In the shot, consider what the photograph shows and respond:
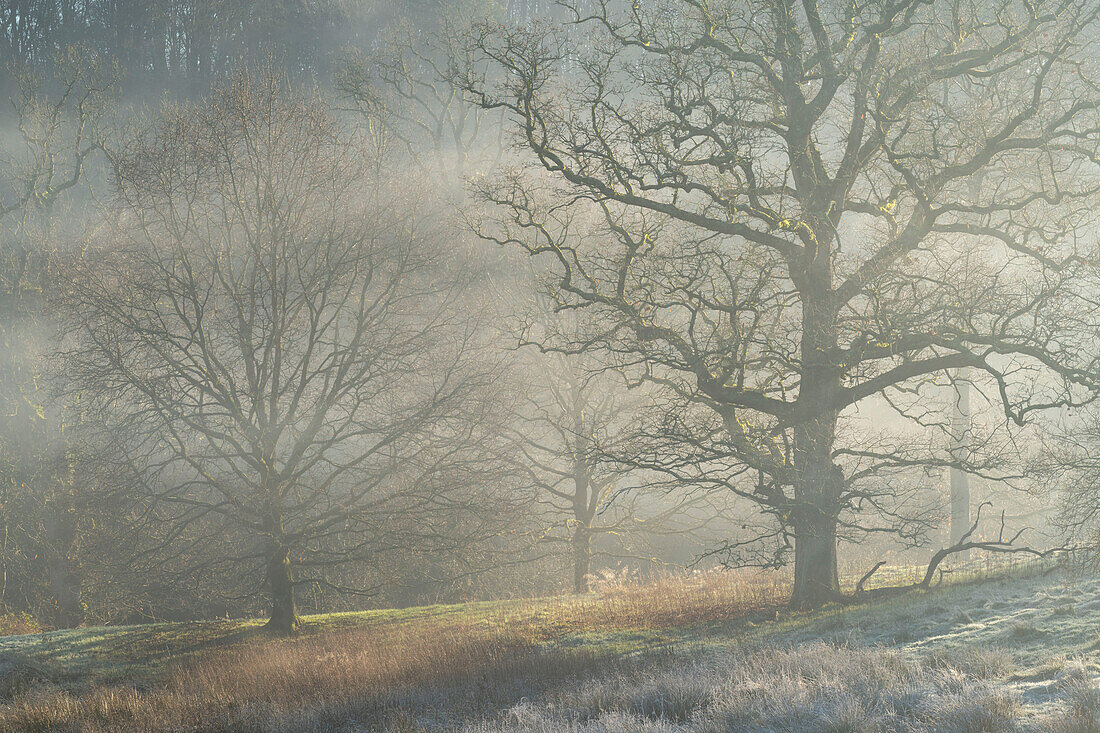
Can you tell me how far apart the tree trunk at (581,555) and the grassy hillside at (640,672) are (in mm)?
6261

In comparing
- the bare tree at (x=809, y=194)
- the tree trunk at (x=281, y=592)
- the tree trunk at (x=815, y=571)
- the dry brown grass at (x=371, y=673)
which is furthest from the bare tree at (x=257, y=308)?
the tree trunk at (x=815, y=571)

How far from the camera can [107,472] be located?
14469 mm

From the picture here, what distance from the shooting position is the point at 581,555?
802 inches

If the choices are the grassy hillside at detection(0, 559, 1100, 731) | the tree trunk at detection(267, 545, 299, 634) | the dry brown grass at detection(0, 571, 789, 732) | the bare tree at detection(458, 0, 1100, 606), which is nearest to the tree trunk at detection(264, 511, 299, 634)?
the tree trunk at detection(267, 545, 299, 634)

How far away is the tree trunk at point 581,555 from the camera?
20.2m

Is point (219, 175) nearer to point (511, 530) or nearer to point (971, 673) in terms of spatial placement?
point (511, 530)

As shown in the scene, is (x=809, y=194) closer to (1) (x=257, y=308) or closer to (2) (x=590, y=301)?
(2) (x=590, y=301)

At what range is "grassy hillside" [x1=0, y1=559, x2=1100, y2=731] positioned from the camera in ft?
20.4

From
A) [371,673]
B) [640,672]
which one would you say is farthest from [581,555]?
[640,672]

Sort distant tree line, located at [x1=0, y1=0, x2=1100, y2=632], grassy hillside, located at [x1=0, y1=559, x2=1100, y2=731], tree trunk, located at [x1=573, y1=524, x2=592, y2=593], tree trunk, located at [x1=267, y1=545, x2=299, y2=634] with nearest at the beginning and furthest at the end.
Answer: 1. grassy hillside, located at [x1=0, y1=559, x2=1100, y2=731]
2. distant tree line, located at [x1=0, y1=0, x2=1100, y2=632]
3. tree trunk, located at [x1=267, y1=545, x2=299, y2=634]
4. tree trunk, located at [x1=573, y1=524, x2=592, y2=593]

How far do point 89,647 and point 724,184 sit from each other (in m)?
12.7

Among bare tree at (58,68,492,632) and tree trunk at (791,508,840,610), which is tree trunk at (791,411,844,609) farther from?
bare tree at (58,68,492,632)

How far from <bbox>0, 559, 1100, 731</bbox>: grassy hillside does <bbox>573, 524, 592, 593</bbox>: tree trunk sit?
20.5 ft

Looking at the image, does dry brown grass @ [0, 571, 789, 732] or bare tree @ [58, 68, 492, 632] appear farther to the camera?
bare tree @ [58, 68, 492, 632]
